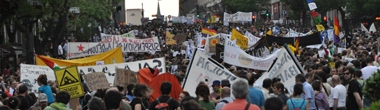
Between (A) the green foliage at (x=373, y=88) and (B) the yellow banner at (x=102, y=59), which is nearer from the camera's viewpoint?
(A) the green foliage at (x=373, y=88)

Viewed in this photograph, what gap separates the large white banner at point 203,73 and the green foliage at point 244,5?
11036cm

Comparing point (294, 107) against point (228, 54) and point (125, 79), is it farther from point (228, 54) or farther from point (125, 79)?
point (228, 54)

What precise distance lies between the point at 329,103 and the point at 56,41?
78.4 feet

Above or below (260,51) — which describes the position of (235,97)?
above

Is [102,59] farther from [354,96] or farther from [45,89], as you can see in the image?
[354,96]

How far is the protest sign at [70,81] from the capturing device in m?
13.5

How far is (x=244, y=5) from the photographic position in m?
124

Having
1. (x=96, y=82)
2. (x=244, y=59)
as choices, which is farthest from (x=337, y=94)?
(x=244, y=59)

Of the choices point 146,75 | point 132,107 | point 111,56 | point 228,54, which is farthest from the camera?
point 111,56

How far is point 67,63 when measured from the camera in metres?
20.4

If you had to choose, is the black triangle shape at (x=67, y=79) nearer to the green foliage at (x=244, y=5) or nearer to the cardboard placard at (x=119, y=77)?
the cardboard placard at (x=119, y=77)

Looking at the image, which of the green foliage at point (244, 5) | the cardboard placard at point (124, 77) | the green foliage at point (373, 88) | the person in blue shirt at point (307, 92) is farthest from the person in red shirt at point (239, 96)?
the green foliage at point (244, 5)

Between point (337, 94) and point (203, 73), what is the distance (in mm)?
2349

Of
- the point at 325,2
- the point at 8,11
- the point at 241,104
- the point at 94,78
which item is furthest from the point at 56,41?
the point at 325,2
